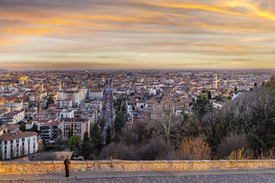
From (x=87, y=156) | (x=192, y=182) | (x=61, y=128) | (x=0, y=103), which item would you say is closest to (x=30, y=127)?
(x=61, y=128)

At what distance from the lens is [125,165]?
171 inches

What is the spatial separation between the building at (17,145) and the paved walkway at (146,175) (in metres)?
16.8

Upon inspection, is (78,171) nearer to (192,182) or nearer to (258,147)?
(192,182)

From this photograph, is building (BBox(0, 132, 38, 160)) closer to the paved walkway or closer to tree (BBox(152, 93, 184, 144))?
tree (BBox(152, 93, 184, 144))

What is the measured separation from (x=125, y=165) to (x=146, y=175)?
44 centimetres

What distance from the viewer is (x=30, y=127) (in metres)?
26.3

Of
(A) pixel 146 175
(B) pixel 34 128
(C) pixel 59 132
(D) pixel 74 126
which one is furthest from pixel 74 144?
(A) pixel 146 175

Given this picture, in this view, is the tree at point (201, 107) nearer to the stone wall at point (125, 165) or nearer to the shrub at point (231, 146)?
the shrub at point (231, 146)

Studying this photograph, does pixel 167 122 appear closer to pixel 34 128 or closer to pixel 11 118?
pixel 34 128

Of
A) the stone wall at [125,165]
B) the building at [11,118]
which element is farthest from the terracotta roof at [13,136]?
the stone wall at [125,165]

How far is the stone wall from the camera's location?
3.92m

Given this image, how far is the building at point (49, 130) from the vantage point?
24372 millimetres

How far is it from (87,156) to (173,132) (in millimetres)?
7486

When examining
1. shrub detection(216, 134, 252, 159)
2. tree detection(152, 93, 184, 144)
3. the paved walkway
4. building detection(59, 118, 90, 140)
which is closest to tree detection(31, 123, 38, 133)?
building detection(59, 118, 90, 140)
